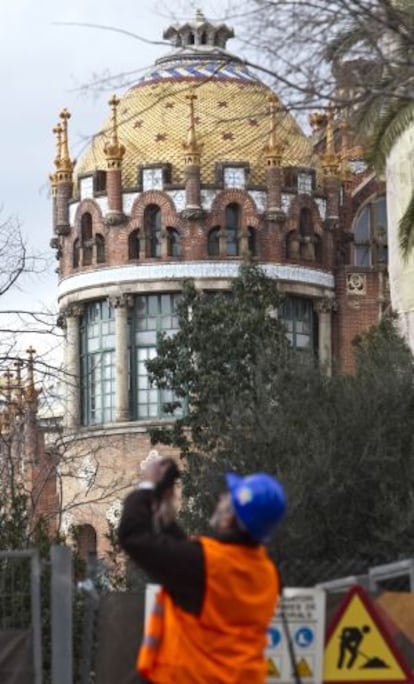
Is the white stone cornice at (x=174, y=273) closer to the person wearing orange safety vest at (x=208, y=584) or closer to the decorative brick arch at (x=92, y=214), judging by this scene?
the decorative brick arch at (x=92, y=214)

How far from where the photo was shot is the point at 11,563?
1397 centimetres

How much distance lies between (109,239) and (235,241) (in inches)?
151

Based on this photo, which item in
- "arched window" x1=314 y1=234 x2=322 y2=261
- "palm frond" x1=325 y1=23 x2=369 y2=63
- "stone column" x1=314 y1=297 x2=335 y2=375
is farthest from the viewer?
"arched window" x1=314 y1=234 x2=322 y2=261

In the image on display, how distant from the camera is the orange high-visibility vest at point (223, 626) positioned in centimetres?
823

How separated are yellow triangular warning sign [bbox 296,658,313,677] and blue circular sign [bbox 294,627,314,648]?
0.29 feet

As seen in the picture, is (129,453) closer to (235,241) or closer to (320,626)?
(235,241)

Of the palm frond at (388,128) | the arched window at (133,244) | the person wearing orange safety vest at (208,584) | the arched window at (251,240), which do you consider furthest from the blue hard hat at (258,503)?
the arched window at (133,244)

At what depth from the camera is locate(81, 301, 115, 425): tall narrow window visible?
58.0 metres

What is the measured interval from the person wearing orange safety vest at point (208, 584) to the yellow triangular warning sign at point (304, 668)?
7.12 ft

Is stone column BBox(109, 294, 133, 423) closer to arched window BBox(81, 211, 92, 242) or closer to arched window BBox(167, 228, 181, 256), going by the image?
arched window BBox(167, 228, 181, 256)

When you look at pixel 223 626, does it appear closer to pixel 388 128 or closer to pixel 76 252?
pixel 388 128

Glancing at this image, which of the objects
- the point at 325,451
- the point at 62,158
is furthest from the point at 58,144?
the point at 325,451

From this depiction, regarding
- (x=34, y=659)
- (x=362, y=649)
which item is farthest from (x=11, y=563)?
Result: (x=362, y=649)

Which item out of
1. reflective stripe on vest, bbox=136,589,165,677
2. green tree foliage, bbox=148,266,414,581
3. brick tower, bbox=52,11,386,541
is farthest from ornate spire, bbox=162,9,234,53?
reflective stripe on vest, bbox=136,589,165,677
